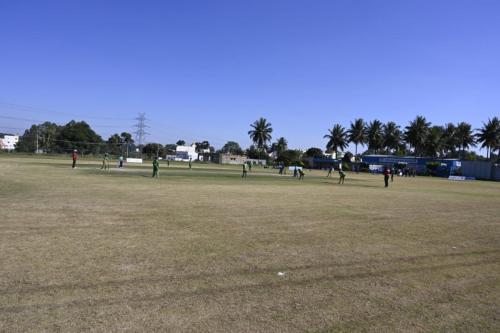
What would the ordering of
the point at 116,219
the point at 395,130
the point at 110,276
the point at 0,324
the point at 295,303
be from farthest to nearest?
the point at 395,130 → the point at 116,219 → the point at 110,276 → the point at 295,303 → the point at 0,324

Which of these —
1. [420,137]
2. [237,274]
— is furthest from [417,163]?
[237,274]

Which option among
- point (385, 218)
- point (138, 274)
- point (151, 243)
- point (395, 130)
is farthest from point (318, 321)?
point (395, 130)

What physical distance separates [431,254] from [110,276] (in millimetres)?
6227

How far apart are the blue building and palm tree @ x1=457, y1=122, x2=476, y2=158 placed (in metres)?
23.8

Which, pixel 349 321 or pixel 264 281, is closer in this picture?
pixel 349 321

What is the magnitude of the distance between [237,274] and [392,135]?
11732cm

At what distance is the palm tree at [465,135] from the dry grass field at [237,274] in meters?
107

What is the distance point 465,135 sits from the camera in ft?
353

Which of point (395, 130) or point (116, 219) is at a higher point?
point (395, 130)

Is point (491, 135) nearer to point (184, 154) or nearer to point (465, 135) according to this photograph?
point (465, 135)

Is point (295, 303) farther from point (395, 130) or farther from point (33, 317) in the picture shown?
point (395, 130)

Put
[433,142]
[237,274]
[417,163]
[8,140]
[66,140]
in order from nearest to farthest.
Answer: [237,274] < [417,163] < [433,142] < [66,140] < [8,140]

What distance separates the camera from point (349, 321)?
189 inches

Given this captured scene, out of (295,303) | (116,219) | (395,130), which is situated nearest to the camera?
(295,303)
